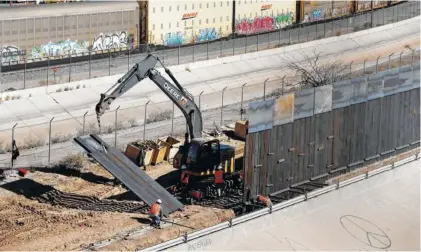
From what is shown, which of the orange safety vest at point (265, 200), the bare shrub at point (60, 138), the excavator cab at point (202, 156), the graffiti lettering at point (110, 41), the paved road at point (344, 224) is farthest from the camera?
the graffiti lettering at point (110, 41)

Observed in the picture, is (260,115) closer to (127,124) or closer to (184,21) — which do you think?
(127,124)

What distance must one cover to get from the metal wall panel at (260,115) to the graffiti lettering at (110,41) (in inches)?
936

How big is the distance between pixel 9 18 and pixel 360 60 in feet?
77.3

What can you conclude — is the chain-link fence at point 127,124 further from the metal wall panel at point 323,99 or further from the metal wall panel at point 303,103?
the metal wall panel at point 303,103

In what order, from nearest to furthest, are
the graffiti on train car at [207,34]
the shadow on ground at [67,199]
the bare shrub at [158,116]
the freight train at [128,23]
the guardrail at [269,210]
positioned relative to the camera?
1. the guardrail at [269,210]
2. the shadow on ground at [67,199]
3. the bare shrub at [158,116]
4. the freight train at [128,23]
5. the graffiti on train car at [207,34]

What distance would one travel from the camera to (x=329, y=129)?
36750 millimetres

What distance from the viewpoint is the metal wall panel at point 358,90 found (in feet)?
124

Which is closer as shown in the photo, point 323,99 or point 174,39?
point 323,99

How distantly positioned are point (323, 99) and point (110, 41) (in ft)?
75.2

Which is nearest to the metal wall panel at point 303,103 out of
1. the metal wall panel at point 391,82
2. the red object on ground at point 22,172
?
the metal wall panel at point 391,82

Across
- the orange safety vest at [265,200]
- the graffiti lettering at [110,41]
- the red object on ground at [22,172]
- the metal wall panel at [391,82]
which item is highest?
the metal wall panel at [391,82]

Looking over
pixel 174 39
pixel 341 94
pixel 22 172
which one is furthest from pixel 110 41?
pixel 341 94

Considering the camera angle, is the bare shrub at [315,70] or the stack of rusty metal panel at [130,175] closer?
the stack of rusty metal panel at [130,175]

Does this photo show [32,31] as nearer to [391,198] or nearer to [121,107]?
[121,107]
